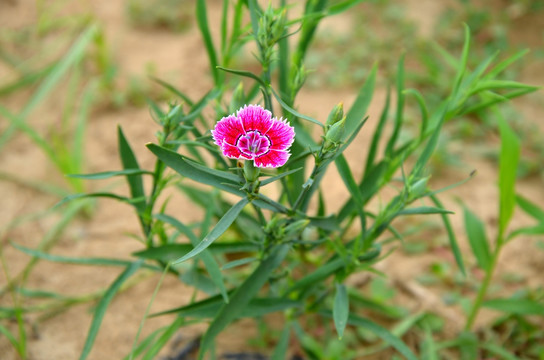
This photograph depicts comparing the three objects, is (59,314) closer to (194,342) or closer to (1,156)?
(194,342)

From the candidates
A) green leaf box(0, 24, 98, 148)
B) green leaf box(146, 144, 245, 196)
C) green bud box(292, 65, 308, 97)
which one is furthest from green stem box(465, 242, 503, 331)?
green leaf box(0, 24, 98, 148)

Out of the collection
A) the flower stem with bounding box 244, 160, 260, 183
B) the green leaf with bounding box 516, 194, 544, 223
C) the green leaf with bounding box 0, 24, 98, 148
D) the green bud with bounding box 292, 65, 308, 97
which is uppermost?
the green leaf with bounding box 0, 24, 98, 148

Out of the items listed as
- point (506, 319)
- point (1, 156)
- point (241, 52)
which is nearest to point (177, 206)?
point (1, 156)

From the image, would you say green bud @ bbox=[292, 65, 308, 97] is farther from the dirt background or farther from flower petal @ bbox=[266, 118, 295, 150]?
the dirt background

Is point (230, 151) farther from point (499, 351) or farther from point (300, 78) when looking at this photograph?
point (499, 351)

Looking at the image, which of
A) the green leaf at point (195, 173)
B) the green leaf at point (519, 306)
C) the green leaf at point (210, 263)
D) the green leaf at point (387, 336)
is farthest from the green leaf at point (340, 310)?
the green leaf at point (519, 306)

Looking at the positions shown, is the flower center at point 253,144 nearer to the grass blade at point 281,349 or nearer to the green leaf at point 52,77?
the grass blade at point 281,349
